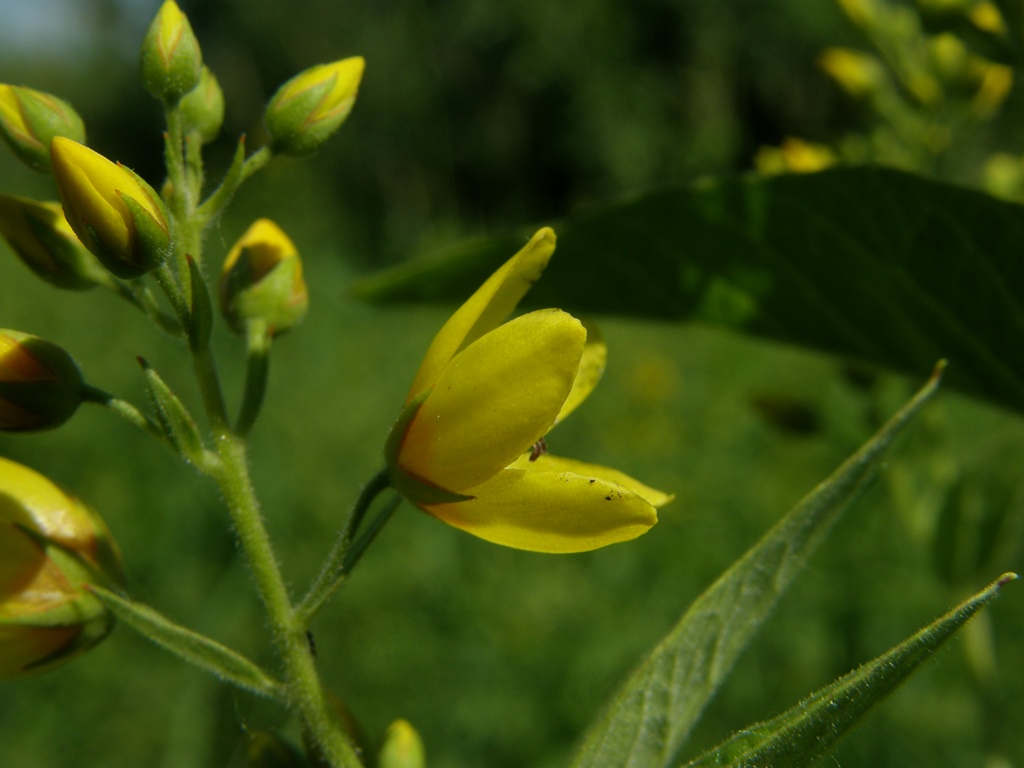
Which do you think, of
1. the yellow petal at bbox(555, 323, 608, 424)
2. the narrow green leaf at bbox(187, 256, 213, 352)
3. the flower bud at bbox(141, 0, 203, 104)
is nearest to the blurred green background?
the yellow petal at bbox(555, 323, 608, 424)

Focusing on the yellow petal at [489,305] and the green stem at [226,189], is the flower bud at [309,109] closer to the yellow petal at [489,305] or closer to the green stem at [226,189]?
the green stem at [226,189]

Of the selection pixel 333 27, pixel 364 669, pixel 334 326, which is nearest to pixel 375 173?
pixel 333 27

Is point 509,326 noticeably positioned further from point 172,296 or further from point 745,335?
point 745,335

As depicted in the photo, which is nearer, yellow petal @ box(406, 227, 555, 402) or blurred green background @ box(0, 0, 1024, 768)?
yellow petal @ box(406, 227, 555, 402)

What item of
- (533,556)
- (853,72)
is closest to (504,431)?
(853,72)

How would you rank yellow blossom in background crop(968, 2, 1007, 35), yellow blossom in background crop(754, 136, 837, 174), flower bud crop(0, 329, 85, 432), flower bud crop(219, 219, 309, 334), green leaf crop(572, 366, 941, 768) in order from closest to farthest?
green leaf crop(572, 366, 941, 768), flower bud crop(0, 329, 85, 432), flower bud crop(219, 219, 309, 334), yellow blossom in background crop(968, 2, 1007, 35), yellow blossom in background crop(754, 136, 837, 174)

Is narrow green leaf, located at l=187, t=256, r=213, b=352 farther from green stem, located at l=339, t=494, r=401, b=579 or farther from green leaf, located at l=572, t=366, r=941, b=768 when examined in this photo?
green leaf, located at l=572, t=366, r=941, b=768

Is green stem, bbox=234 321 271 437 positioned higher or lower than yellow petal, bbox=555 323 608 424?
higher
